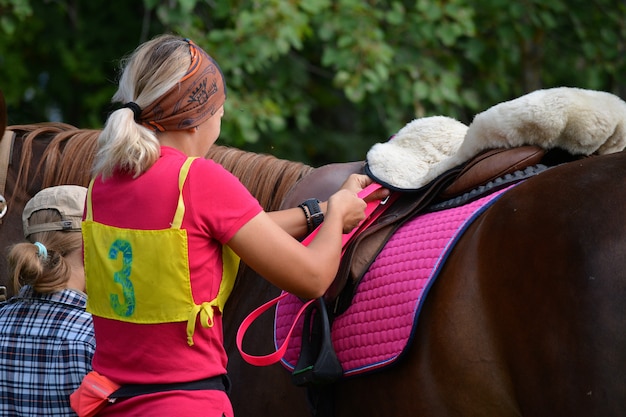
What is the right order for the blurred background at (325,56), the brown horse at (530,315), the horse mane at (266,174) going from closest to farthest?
the brown horse at (530,315)
the horse mane at (266,174)
the blurred background at (325,56)

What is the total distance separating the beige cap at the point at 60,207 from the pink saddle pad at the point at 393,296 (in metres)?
0.64

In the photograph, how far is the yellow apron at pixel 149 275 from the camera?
1.68 meters

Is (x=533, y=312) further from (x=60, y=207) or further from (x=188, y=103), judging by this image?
(x=60, y=207)

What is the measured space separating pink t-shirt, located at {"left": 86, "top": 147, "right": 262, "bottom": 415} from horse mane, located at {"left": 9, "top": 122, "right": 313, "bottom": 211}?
755mm

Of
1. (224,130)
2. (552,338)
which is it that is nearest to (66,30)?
(224,130)

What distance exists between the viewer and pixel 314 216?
194cm

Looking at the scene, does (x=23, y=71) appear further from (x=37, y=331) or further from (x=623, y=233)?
(x=623, y=233)

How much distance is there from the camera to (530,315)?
1669 millimetres

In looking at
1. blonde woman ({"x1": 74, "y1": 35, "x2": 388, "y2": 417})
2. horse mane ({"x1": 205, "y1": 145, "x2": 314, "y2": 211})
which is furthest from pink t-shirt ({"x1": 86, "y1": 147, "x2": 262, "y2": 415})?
horse mane ({"x1": 205, "y1": 145, "x2": 314, "y2": 211})

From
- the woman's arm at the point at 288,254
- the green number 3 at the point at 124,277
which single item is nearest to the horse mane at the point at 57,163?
the green number 3 at the point at 124,277

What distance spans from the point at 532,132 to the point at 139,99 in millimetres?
989

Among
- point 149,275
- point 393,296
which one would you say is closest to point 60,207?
point 149,275

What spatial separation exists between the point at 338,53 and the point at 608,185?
3834 mm

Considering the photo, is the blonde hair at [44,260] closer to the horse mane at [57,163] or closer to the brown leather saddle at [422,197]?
the horse mane at [57,163]
